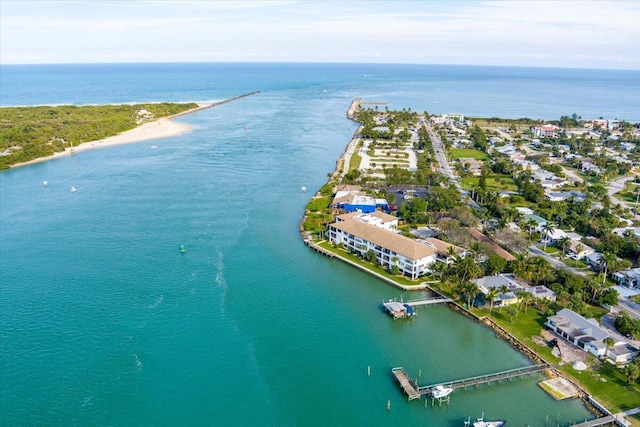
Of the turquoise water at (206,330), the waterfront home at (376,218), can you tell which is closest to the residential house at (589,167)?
the waterfront home at (376,218)

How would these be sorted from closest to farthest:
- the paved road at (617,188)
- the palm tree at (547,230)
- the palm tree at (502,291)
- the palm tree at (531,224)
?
the palm tree at (502,291) → the palm tree at (547,230) → the palm tree at (531,224) → the paved road at (617,188)

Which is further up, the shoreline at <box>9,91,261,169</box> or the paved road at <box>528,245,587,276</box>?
the shoreline at <box>9,91,261,169</box>

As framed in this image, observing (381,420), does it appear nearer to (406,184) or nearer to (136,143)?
(406,184)

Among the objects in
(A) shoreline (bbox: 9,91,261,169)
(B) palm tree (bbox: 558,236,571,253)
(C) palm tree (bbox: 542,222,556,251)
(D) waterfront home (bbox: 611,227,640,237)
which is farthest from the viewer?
A: (A) shoreline (bbox: 9,91,261,169)

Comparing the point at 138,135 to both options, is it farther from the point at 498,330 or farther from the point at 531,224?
the point at 498,330

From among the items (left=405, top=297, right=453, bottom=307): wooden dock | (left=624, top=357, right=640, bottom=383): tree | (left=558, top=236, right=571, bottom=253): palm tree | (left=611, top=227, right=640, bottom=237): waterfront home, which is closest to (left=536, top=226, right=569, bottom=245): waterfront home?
(left=558, top=236, right=571, bottom=253): palm tree

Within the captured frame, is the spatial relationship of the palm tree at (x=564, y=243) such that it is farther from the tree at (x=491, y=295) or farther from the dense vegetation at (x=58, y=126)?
the dense vegetation at (x=58, y=126)

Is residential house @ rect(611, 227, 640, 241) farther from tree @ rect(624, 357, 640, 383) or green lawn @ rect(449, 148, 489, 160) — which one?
green lawn @ rect(449, 148, 489, 160)
